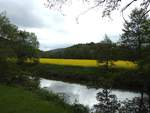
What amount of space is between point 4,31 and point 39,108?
26951mm

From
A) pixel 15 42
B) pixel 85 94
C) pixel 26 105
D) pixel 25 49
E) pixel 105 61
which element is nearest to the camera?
pixel 26 105

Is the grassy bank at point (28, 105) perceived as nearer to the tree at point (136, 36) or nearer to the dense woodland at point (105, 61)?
the dense woodland at point (105, 61)

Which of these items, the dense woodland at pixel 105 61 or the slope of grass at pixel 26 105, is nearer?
the slope of grass at pixel 26 105

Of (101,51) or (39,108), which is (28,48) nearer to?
(101,51)

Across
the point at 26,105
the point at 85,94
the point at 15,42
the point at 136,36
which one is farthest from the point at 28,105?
the point at 136,36

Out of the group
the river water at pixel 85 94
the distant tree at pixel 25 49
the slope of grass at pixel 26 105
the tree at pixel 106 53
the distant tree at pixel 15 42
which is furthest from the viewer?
the distant tree at pixel 25 49

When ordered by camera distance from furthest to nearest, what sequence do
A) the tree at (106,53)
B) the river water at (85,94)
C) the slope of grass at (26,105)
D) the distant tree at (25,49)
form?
the distant tree at (25,49) < the tree at (106,53) < the river water at (85,94) < the slope of grass at (26,105)

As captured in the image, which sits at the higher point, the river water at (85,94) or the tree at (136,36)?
the tree at (136,36)

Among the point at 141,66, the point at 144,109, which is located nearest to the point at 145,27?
the point at 141,66

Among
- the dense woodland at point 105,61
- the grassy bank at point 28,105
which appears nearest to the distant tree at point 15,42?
the dense woodland at point 105,61

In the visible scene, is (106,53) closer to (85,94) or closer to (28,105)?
(85,94)

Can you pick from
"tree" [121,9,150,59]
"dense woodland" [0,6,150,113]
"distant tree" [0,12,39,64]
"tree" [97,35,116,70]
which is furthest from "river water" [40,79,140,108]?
"tree" [121,9,150,59]

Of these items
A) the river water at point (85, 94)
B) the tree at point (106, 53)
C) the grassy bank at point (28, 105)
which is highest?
the tree at point (106, 53)

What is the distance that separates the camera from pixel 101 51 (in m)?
56.9
